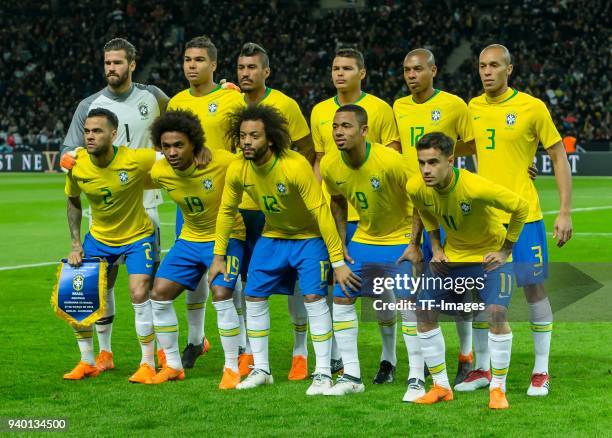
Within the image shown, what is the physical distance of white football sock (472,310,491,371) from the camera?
6973 millimetres

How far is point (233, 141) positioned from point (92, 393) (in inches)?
82.5

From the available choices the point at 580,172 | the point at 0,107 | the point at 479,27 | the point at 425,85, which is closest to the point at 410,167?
the point at 425,85

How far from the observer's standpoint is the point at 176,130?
7082mm

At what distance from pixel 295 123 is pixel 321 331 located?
1.71 m

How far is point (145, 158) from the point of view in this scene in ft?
24.5

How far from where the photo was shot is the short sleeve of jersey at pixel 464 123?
721 cm

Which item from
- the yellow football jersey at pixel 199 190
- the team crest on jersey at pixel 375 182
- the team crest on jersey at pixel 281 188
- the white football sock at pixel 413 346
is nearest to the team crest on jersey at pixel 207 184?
the yellow football jersey at pixel 199 190

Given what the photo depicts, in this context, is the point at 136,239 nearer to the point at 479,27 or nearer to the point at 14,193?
the point at 14,193

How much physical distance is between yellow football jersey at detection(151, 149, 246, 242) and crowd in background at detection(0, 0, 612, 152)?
93.2 feet

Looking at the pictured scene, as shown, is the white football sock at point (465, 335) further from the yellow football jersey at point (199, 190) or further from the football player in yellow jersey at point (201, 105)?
the football player in yellow jersey at point (201, 105)

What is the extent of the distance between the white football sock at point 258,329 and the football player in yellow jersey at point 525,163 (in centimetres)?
140

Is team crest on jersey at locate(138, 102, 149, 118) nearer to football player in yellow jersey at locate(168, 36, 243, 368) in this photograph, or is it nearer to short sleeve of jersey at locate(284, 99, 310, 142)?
football player in yellow jersey at locate(168, 36, 243, 368)

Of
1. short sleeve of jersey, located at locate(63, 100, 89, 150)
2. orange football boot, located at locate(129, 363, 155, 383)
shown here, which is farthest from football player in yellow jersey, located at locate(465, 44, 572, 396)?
short sleeve of jersey, located at locate(63, 100, 89, 150)

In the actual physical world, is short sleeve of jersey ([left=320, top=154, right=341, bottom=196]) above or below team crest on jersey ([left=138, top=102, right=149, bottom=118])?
below
